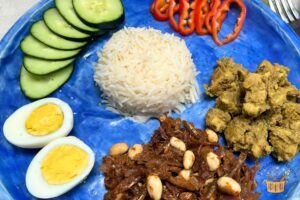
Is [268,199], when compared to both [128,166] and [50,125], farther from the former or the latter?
[50,125]

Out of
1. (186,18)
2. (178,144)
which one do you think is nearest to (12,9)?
(186,18)

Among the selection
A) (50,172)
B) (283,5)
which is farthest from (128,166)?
(283,5)

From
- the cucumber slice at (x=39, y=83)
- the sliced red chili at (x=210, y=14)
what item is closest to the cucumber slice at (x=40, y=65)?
the cucumber slice at (x=39, y=83)

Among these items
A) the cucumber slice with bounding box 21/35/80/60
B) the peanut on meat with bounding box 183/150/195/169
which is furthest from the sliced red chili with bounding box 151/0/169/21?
the peanut on meat with bounding box 183/150/195/169

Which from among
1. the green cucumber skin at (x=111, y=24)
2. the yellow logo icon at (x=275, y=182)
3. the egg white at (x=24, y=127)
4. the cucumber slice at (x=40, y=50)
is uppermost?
the green cucumber skin at (x=111, y=24)

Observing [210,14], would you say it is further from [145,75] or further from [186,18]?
[145,75]

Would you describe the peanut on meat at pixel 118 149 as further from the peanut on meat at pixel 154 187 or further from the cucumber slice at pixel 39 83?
the cucumber slice at pixel 39 83
